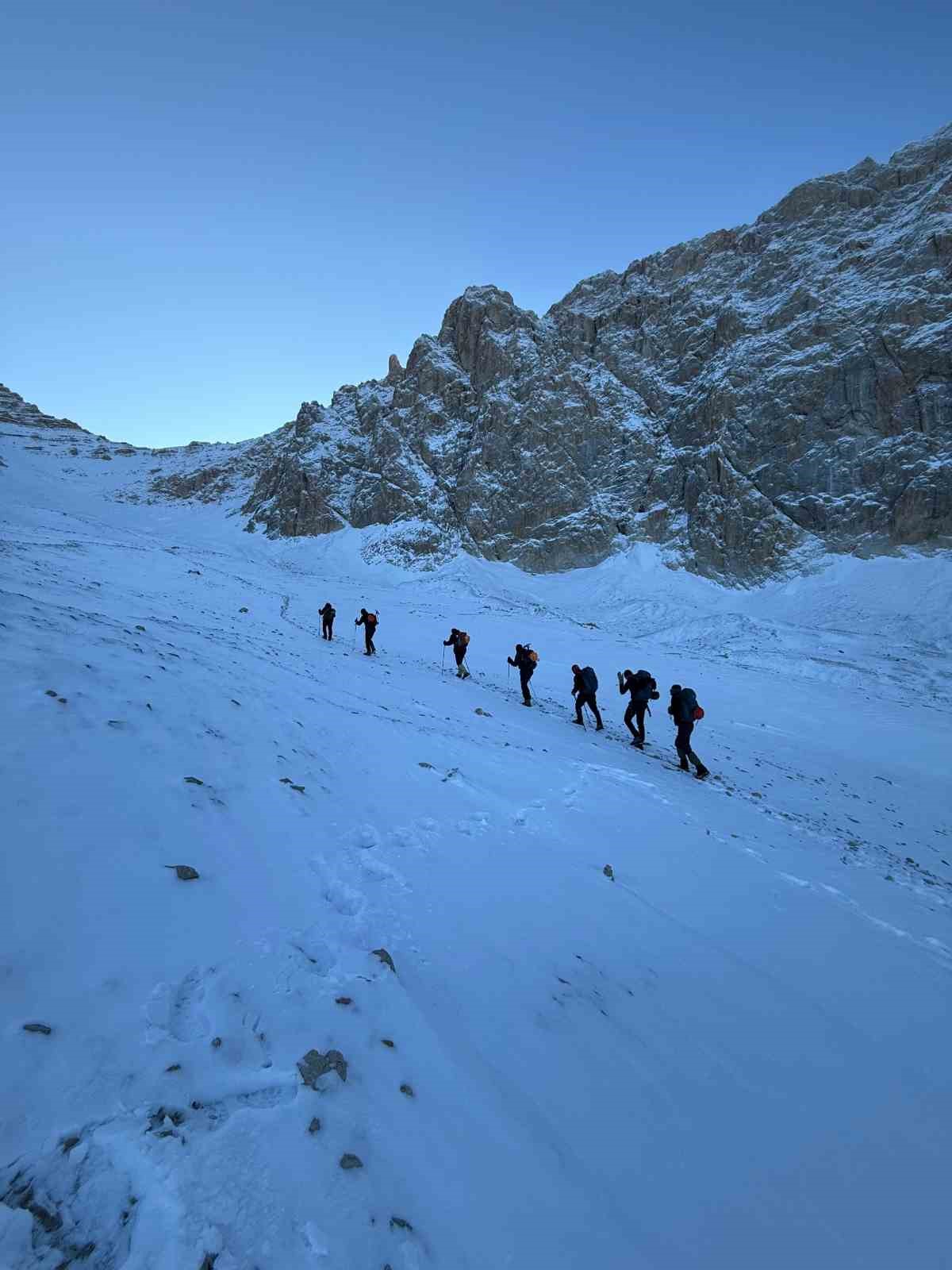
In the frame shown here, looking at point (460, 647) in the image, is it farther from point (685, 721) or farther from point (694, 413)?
point (694, 413)

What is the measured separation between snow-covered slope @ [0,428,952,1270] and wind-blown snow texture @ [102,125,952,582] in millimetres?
58255

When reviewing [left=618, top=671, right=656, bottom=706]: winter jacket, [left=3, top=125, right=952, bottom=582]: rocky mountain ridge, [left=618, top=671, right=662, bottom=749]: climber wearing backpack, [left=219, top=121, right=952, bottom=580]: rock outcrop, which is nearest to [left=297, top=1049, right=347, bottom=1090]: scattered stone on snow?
[left=618, top=671, right=662, bottom=749]: climber wearing backpack

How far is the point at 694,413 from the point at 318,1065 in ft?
266

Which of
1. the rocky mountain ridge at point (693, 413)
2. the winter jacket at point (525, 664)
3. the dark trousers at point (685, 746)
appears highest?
the rocky mountain ridge at point (693, 413)

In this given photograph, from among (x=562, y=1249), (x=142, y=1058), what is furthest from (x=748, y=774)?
(x=142, y=1058)

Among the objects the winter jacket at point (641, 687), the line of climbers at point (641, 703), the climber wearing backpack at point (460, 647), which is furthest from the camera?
the climber wearing backpack at point (460, 647)

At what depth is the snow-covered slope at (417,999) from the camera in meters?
2.19

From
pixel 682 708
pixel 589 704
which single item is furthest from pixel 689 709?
pixel 589 704

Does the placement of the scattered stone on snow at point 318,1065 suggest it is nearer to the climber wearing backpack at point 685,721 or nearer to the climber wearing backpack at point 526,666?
the climber wearing backpack at point 685,721

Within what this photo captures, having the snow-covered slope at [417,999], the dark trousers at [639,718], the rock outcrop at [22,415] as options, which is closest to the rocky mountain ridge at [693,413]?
the dark trousers at [639,718]

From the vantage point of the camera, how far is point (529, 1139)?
268cm

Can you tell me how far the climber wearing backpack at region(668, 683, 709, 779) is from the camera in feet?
37.8

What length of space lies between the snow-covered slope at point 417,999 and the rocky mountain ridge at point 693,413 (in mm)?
58623

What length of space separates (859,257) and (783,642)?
6239 centimetres
